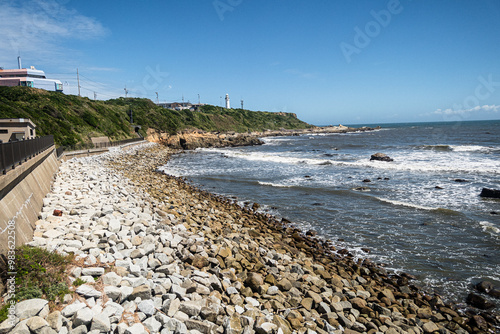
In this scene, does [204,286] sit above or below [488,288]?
above

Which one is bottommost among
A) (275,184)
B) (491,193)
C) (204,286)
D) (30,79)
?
(275,184)

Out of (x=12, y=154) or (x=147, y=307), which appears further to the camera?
(x=12, y=154)

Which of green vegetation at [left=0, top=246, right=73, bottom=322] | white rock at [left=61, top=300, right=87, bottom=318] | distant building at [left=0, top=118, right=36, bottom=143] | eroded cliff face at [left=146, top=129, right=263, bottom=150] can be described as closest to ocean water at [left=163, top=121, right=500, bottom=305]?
white rock at [left=61, top=300, right=87, bottom=318]

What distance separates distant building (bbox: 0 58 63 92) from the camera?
5338 centimetres

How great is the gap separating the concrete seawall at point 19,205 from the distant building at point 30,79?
194 feet

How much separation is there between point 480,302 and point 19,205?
37.6 ft

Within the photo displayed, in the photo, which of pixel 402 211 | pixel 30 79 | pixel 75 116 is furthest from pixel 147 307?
pixel 30 79

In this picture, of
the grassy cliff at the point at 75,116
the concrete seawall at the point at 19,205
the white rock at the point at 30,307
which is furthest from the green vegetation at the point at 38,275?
the grassy cliff at the point at 75,116

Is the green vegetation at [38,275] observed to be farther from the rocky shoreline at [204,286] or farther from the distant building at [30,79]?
the distant building at [30,79]

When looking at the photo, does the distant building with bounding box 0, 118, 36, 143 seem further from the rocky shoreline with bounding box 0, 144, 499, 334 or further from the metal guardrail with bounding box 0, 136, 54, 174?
the rocky shoreline with bounding box 0, 144, 499, 334

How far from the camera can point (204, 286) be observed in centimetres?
554

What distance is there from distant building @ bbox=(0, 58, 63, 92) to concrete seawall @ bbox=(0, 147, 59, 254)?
194 ft

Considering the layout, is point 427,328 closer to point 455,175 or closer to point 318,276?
point 318,276

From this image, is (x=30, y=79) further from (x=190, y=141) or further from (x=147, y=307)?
(x=147, y=307)
